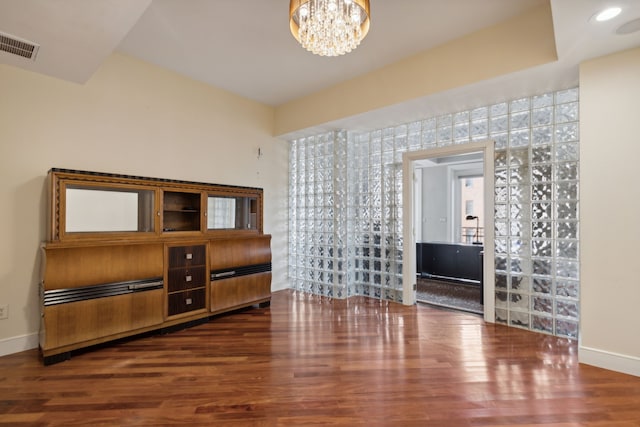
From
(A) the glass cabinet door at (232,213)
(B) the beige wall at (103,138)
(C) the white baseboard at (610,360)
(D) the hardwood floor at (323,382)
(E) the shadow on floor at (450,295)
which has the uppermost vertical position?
(B) the beige wall at (103,138)

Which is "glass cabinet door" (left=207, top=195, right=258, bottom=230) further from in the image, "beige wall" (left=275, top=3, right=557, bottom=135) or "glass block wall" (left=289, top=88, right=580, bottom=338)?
"beige wall" (left=275, top=3, right=557, bottom=135)

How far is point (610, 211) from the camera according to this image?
7.96ft

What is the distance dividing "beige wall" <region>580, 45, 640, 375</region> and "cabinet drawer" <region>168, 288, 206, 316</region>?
3586 millimetres

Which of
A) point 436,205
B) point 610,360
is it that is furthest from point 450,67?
point 436,205

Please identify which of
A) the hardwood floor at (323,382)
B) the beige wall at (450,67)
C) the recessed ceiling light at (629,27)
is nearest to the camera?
the hardwood floor at (323,382)

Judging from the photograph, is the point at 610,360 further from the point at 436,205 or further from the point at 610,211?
the point at 436,205

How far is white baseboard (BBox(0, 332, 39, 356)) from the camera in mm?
2617

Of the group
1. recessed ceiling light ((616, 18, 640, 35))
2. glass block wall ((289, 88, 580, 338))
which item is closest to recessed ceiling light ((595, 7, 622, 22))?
recessed ceiling light ((616, 18, 640, 35))

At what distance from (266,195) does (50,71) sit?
2780mm

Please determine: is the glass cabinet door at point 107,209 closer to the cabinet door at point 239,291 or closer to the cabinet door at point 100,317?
the cabinet door at point 100,317

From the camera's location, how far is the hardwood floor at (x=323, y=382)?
1.82 meters

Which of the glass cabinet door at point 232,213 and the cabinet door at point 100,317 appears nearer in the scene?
A: the cabinet door at point 100,317

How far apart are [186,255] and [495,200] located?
3.45 metres

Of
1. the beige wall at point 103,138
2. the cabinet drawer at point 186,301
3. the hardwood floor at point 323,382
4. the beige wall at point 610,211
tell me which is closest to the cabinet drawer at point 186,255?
the cabinet drawer at point 186,301
